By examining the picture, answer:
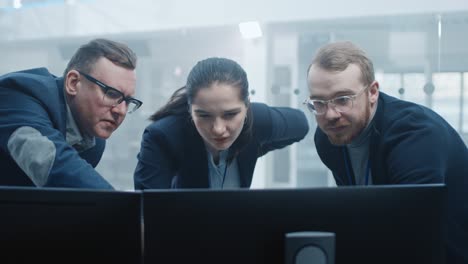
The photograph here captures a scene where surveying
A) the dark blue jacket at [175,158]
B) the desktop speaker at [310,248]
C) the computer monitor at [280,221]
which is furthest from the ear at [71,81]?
the desktop speaker at [310,248]

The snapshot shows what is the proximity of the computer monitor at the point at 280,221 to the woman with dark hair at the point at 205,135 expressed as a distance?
853mm

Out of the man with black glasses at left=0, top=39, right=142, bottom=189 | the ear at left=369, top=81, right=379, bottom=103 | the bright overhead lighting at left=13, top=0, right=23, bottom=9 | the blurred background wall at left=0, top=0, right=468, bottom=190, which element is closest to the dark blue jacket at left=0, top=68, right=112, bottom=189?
the man with black glasses at left=0, top=39, right=142, bottom=189

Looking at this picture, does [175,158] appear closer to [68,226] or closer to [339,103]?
[339,103]

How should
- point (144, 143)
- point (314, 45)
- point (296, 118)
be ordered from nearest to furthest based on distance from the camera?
1. point (144, 143)
2. point (296, 118)
3. point (314, 45)

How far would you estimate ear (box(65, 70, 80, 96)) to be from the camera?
1.55 m

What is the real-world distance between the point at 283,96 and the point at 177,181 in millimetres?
1152

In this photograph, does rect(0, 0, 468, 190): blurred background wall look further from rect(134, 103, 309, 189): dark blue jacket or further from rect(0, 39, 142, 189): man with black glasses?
rect(0, 39, 142, 189): man with black glasses

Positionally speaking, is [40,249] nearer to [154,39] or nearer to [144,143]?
[144,143]

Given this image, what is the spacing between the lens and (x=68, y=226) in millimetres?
743

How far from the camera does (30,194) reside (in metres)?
0.74

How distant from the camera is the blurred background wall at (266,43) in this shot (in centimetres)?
247

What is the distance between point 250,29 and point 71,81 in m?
1.34

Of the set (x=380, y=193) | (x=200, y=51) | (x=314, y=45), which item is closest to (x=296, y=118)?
(x=314, y=45)

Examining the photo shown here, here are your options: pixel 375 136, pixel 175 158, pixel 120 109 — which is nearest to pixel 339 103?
pixel 375 136
